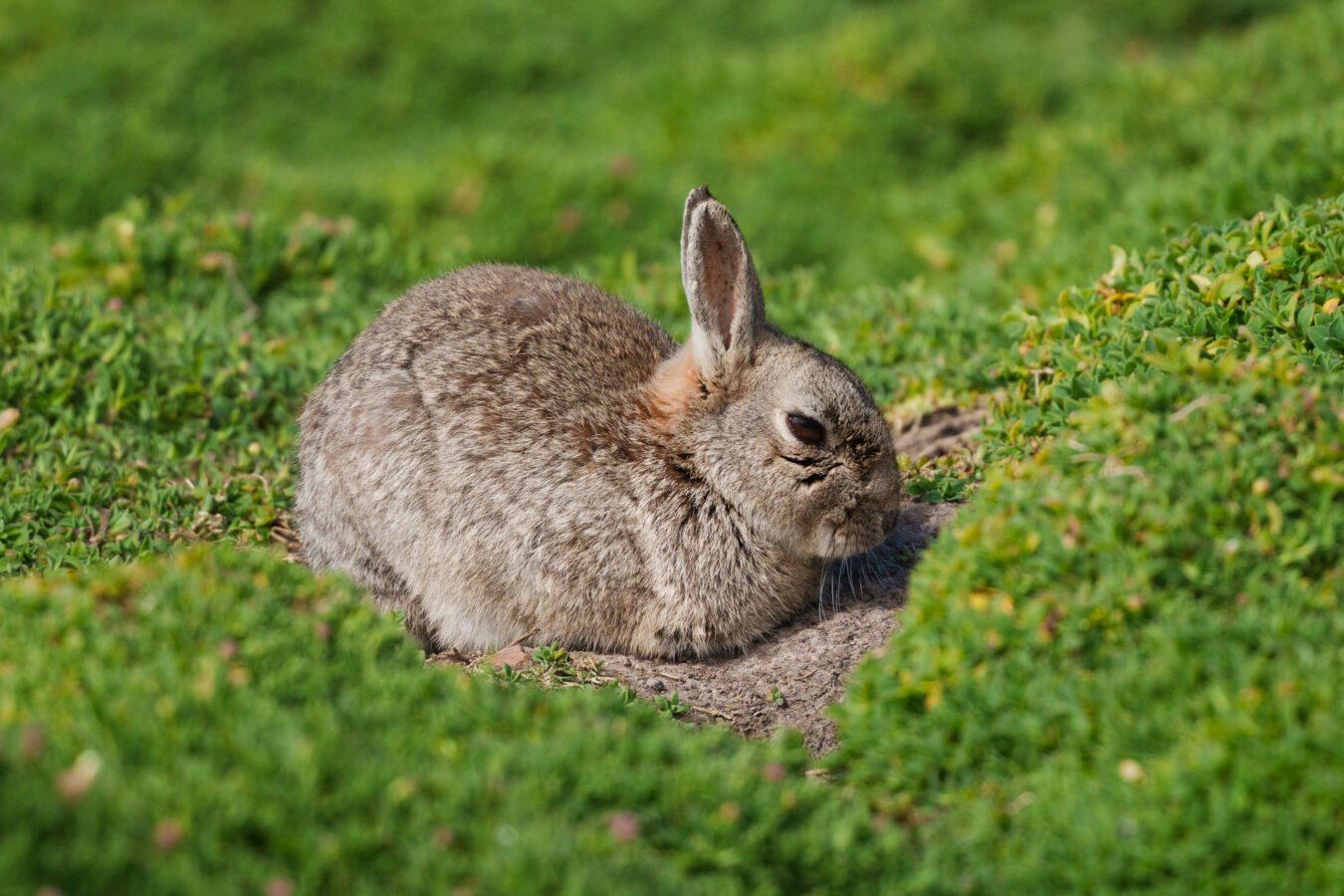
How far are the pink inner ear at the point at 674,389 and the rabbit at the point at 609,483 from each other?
0.03 feet

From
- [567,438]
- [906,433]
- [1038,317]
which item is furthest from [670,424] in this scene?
[1038,317]

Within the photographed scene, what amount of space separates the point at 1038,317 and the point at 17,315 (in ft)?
17.8

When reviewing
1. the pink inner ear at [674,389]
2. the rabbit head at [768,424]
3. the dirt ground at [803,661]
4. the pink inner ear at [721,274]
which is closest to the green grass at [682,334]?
the dirt ground at [803,661]

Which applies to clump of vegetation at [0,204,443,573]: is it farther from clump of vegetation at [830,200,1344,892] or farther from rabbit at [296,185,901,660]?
clump of vegetation at [830,200,1344,892]

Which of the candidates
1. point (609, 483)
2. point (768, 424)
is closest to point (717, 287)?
point (768, 424)

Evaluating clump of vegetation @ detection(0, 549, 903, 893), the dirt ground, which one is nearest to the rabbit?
the dirt ground

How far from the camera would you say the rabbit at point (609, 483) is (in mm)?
5234

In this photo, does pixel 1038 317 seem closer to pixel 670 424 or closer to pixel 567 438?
pixel 670 424

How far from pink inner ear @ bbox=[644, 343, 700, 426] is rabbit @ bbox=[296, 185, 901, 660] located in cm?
1

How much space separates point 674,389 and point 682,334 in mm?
1771

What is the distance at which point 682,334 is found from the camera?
285 inches

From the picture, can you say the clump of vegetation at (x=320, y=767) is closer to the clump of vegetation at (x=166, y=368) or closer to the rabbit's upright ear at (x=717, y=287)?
the clump of vegetation at (x=166, y=368)

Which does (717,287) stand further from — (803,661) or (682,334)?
(682,334)

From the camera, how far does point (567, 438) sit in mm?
5320
